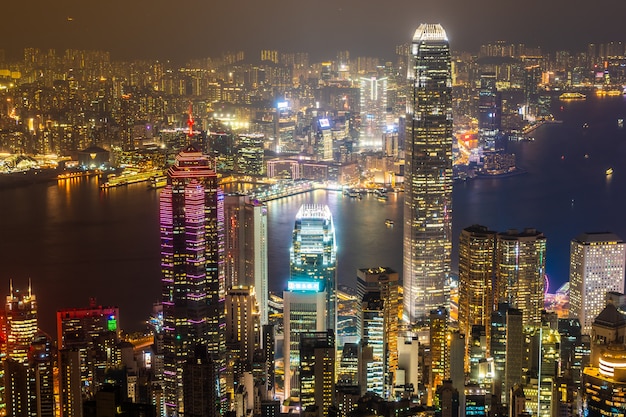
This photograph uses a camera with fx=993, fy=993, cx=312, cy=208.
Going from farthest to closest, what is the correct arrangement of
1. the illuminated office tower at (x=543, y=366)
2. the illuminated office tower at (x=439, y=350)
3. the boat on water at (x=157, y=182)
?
the boat on water at (x=157, y=182) → the illuminated office tower at (x=439, y=350) → the illuminated office tower at (x=543, y=366)

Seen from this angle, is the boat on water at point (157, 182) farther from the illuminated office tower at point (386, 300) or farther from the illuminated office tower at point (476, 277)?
the illuminated office tower at point (476, 277)

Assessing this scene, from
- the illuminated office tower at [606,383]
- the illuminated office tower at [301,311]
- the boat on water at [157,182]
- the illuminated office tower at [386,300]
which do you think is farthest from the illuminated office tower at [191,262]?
the boat on water at [157,182]

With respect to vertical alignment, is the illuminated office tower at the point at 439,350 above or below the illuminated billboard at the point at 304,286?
below

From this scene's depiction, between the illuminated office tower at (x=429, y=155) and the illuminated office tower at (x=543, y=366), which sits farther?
the illuminated office tower at (x=429, y=155)

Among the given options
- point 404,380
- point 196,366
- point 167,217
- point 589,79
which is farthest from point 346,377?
point 589,79

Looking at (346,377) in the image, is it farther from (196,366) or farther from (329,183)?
(329,183)

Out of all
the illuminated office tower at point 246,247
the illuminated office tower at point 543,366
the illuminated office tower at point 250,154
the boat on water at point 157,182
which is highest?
the illuminated office tower at point 250,154
